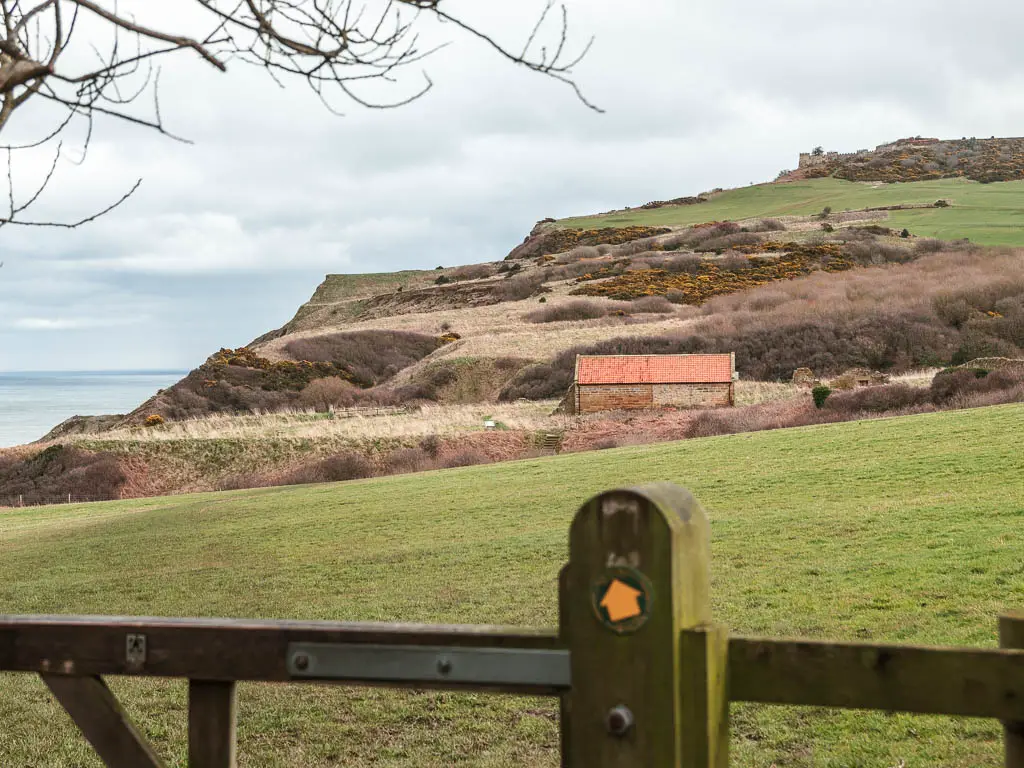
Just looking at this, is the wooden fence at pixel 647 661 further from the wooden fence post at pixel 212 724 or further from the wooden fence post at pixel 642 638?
the wooden fence post at pixel 212 724

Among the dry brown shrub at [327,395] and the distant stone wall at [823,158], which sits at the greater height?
the distant stone wall at [823,158]

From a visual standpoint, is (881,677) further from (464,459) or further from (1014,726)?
(464,459)

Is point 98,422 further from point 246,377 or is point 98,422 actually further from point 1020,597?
point 1020,597

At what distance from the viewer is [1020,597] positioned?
883 centimetres

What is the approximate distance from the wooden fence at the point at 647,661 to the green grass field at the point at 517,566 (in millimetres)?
4221

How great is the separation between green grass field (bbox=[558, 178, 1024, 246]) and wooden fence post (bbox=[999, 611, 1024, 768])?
79825 mm

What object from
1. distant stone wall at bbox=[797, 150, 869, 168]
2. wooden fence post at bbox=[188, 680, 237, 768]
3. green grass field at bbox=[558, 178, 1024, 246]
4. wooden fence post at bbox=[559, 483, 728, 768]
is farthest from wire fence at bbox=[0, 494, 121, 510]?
distant stone wall at bbox=[797, 150, 869, 168]

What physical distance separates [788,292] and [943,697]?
201ft

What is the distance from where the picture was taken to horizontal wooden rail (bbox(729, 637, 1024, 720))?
209cm

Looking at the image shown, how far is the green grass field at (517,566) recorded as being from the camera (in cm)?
674

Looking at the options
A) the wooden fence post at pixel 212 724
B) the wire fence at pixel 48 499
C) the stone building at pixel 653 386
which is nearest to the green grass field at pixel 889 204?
the stone building at pixel 653 386

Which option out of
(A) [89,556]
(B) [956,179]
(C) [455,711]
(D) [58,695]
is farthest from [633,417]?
(B) [956,179]

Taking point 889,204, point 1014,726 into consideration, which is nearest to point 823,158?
point 889,204

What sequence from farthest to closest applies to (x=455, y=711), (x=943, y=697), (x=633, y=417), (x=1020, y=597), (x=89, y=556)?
(x=633, y=417) < (x=89, y=556) < (x=1020, y=597) < (x=455, y=711) < (x=943, y=697)
